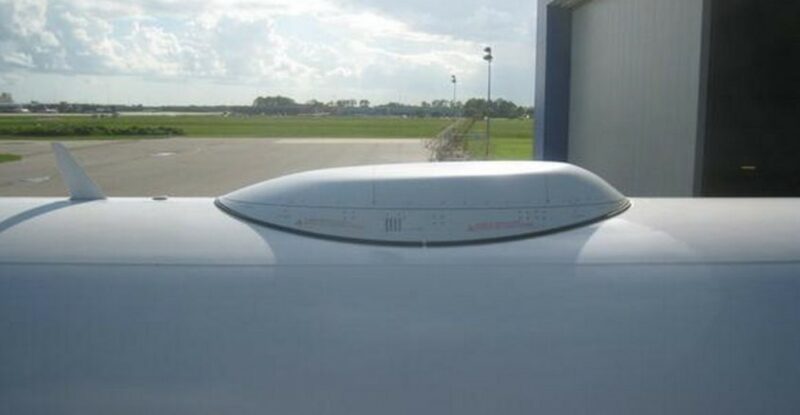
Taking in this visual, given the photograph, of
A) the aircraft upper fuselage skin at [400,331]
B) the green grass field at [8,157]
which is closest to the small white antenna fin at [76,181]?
the aircraft upper fuselage skin at [400,331]

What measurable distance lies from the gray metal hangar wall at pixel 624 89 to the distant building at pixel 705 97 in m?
0.02

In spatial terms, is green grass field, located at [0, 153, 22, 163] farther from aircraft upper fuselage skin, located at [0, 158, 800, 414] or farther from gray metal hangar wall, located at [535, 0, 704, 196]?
aircraft upper fuselage skin, located at [0, 158, 800, 414]

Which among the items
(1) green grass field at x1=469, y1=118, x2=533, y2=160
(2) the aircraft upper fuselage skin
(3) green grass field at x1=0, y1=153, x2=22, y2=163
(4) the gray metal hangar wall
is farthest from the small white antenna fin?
(1) green grass field at x1=469, y1=118, x2=533, y2=160

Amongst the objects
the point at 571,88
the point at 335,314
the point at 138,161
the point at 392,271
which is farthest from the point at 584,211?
the point at 138,161

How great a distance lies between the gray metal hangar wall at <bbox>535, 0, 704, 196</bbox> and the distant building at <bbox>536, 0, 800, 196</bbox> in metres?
0.02

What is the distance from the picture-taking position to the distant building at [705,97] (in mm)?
9297

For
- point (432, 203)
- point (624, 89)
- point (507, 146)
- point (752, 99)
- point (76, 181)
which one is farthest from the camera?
point (507, 146)

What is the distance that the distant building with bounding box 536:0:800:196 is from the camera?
9.30 meters

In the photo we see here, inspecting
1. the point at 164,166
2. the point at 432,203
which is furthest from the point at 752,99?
the point at 164,166

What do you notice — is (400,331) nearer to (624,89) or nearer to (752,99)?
(752,99)

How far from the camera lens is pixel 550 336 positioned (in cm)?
283

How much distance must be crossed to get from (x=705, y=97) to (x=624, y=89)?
294cm

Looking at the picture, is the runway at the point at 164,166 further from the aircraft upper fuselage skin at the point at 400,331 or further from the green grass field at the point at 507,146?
the aircraft upper fuselage skin at the point at 400,331

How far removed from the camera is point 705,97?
917cm
